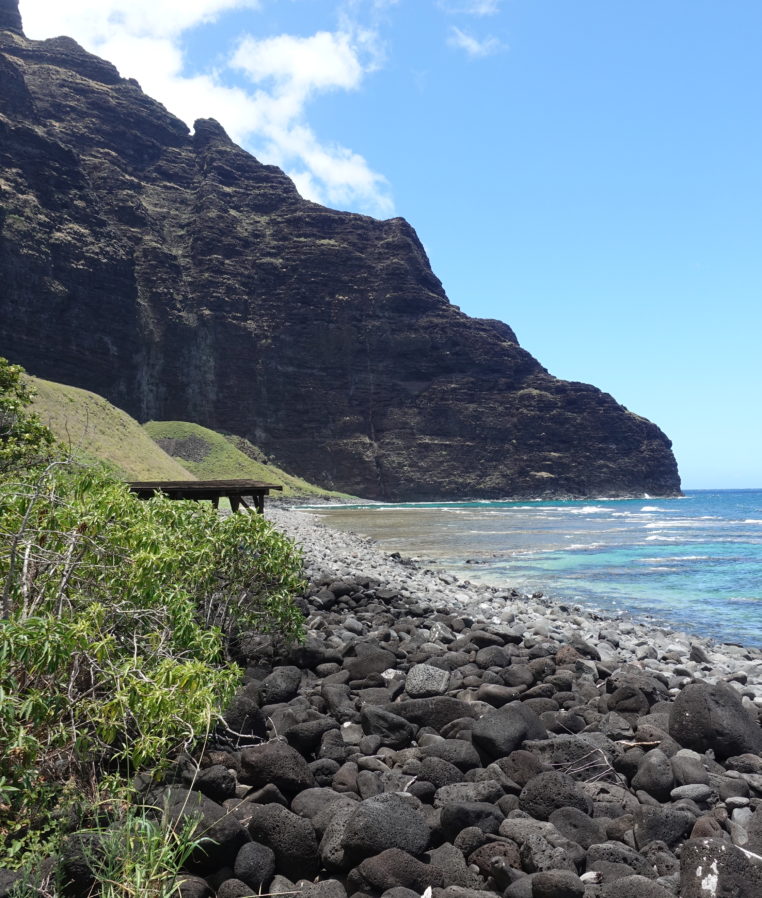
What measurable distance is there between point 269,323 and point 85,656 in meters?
163

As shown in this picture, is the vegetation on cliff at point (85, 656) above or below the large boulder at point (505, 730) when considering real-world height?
above

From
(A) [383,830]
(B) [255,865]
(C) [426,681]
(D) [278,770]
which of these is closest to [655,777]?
(A) [383,830]

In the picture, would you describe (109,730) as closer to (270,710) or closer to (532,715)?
(270,710)

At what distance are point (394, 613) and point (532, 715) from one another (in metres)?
6.09

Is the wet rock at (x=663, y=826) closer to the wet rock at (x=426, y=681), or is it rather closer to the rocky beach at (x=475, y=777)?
the rocky beach at (x=475, y=777)

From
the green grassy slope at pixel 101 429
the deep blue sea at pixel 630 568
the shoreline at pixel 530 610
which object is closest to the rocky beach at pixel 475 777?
the shoreline at pixel 530 610

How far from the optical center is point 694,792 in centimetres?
535

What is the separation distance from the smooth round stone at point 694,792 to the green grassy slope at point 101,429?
5817cm

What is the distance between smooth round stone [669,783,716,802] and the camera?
5320 millimetres

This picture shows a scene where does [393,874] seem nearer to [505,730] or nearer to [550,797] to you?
[550,797]

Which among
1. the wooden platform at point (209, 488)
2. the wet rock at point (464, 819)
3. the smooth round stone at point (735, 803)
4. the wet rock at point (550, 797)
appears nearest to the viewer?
the wet rock at point (464, 819)

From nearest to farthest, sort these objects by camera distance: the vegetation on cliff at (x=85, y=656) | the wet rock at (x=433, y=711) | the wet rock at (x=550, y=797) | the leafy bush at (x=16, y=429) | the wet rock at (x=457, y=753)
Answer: the vegetation on cliff at (x=85, y=656) < the wet rock at (x=550, y=797) < the wet rock at (x=457, y=753) < the wet rock at (x=433, y=711) < the leafy bush at (x=16, y=429)

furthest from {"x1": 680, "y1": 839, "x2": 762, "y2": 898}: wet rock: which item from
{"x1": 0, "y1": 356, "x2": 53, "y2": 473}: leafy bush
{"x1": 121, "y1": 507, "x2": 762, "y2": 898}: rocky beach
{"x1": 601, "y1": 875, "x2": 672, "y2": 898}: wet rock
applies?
{"x1": 0, "y1": 356, "x2": 53, "y2": 473}: leafy bush

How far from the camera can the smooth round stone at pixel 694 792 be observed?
209 inches
